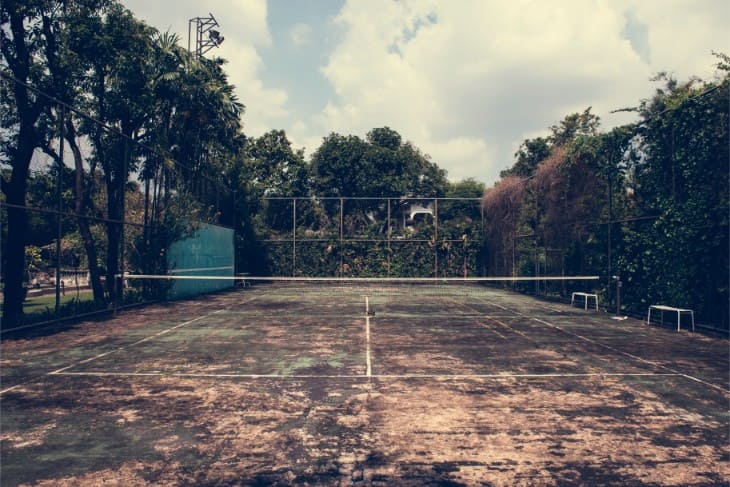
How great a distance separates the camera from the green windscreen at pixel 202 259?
2095cm

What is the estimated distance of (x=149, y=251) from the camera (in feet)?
63.0

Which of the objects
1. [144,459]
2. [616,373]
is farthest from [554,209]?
[144,459]

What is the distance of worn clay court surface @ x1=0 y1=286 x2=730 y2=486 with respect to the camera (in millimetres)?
4332

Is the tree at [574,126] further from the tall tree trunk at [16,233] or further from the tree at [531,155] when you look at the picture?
the tall tree trunk at [16,233]

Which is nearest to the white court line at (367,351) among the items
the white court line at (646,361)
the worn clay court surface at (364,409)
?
the worn clay court surface at (364,409)

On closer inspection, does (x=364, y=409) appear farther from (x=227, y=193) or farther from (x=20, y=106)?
(x=227, y=193)

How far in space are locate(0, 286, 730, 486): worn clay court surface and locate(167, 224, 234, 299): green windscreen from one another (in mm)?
9554

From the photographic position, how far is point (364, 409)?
5914 mm

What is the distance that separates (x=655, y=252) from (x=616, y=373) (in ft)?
25.4

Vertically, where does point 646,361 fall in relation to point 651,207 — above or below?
below

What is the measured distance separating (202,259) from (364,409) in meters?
19.8

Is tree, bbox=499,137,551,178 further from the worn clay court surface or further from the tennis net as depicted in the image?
the worn clay court surface

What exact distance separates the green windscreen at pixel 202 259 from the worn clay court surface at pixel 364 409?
955cm

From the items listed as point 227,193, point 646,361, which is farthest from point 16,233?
point 227,193
